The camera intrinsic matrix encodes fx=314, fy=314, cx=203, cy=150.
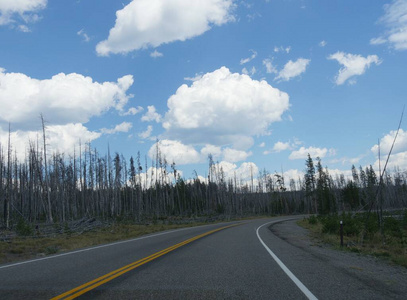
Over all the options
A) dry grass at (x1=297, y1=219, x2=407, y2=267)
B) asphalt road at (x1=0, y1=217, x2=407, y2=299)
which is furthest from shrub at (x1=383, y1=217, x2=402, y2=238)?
asphalt road at (x1=0, y1=217, x2=407, y2=299)

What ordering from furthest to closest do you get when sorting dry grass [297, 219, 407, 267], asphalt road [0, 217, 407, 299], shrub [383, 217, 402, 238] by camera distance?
shrub [383, 217, 402, 238], dry grass [297, 219, 407, 267], asphalt road [0, 217, 407, 299]

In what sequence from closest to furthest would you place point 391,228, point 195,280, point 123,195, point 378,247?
point 195,280 → point 378,247 → point 391,228 → point 123,195

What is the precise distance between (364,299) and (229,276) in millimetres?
2689

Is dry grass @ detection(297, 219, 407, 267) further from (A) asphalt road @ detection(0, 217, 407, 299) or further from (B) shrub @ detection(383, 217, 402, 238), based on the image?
(B) shrub @ detection(383, 217, 402, 238)

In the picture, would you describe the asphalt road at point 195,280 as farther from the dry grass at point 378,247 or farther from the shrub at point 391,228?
the shrub at point 391,228

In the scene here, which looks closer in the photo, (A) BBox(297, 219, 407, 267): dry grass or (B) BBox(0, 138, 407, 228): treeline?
(A) BBox(297, 219, 407, 267): dry grass

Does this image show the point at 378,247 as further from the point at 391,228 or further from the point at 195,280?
the point at 195,280

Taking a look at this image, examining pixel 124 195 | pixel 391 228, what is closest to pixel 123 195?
pixel 124 195

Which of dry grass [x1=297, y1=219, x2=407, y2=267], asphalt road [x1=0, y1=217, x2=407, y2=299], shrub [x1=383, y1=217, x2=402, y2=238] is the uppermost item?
asphalt road [x1=0, y1=217, x2=407, y2=299]

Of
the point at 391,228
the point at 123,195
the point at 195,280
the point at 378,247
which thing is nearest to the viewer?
the point at 195,280

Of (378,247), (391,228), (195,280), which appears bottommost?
(391,228)

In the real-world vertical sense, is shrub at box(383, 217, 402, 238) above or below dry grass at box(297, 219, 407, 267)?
below

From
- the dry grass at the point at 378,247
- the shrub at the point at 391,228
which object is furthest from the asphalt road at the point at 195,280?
the shrub at the point at 391,228

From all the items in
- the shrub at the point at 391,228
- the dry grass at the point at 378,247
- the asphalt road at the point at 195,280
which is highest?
the asphalt road at the point at 195,280
